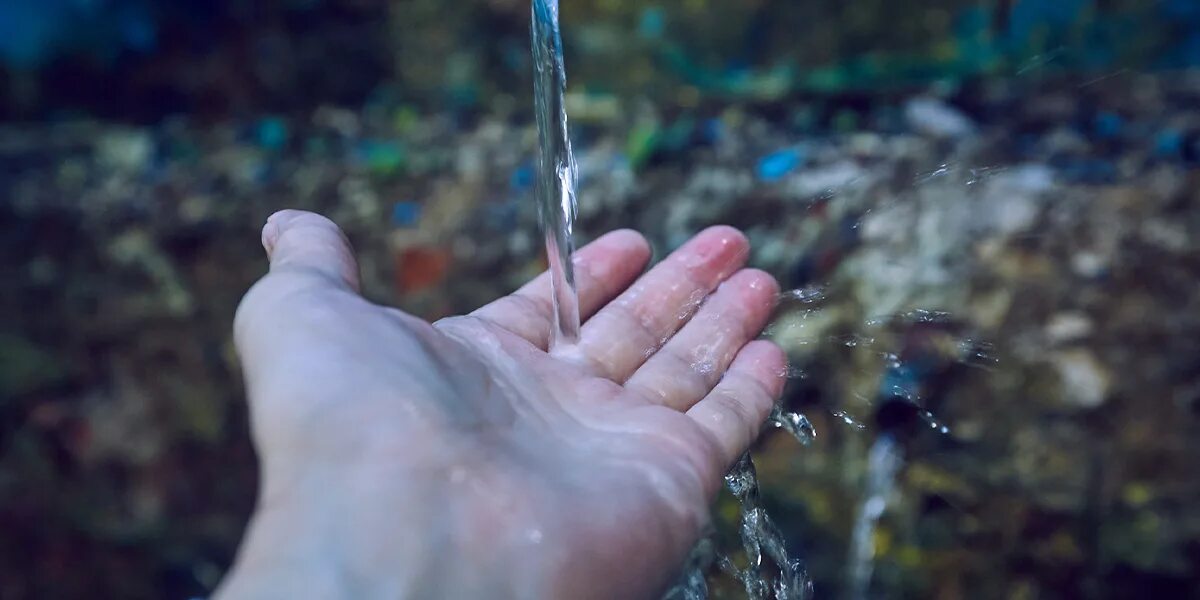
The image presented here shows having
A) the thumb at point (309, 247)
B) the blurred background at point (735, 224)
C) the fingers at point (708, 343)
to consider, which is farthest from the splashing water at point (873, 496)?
the thumb at point (309, 247)

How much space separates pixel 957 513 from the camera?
2229 millimetres

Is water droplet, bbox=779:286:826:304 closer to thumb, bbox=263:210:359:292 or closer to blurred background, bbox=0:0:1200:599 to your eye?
blurred background, bbox=0:0:1200:599

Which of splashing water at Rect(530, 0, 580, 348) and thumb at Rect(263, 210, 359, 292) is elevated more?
thumb at Rect(263, 210, 359, 292)

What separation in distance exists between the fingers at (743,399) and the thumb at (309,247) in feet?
2.03

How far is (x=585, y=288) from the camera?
176 cm

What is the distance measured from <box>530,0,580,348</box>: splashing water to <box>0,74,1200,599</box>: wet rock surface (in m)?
0.30

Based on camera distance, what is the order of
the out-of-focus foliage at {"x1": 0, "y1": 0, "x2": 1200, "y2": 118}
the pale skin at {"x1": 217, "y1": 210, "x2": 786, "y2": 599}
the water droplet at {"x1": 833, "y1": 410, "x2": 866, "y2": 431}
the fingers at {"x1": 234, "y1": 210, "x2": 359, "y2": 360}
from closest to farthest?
the pale skin at {"x1": 217, "y1": 210, "x2": 786, "y2": 599}, the fingers at {"x1": 234, "y1": 210, "x2": 359, "y2": 360}, the water droplet at {"x1": 833, "y1": 410, "x2": 866, "y2": 431}, the out-of-focus foliage at {"x1": 0, "y1": 0, "x2": 1200, "y2": 118}

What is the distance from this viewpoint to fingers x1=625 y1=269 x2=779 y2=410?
1536 mm

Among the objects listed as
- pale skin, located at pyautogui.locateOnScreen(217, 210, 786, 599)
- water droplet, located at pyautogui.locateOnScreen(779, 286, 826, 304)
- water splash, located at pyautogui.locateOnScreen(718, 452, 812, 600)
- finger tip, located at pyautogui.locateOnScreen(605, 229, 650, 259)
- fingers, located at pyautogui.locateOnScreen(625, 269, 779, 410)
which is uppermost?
pale skin, located at pyautogui.locateOnScreen(217, 210, 786, 599)

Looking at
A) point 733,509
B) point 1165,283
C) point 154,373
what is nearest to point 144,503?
point 154,373

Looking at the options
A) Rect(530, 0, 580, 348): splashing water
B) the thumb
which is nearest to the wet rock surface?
Rect(530, 0, 580, 348): splashing water

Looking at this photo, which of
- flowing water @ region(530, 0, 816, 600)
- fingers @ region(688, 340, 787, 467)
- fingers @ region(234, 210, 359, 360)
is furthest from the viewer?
flowing water @ region(530, 0, 816, 600)

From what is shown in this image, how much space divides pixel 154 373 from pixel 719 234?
1.83m

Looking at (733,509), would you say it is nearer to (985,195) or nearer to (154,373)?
(985,195)
